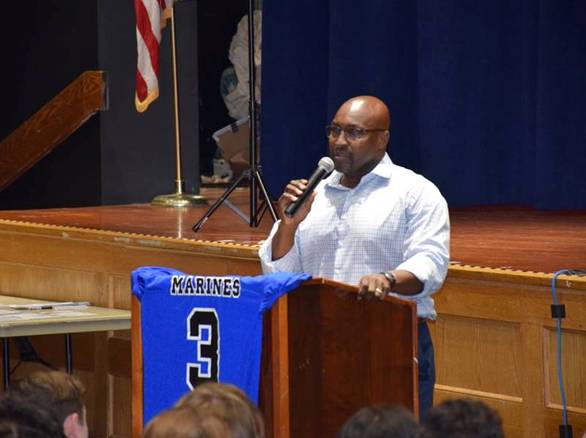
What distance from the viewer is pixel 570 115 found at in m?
7.75

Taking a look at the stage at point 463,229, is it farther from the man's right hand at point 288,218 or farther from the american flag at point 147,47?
the man's right hand at point 288,218

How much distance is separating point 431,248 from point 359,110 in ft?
1.50

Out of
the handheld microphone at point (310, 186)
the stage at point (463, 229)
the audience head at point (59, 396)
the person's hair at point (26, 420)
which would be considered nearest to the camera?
the person's hair at point (26, 420)

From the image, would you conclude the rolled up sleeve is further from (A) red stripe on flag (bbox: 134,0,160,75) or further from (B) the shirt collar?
(A) red stripe on flag (bbox: 134,0,160,75)

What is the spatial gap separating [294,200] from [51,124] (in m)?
5.08

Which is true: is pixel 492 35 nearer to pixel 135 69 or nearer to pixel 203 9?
pixel 135 69

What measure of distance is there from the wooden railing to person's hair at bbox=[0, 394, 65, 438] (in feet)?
18.7

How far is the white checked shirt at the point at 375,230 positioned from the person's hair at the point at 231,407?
1.36 m

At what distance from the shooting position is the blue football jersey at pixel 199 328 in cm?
395

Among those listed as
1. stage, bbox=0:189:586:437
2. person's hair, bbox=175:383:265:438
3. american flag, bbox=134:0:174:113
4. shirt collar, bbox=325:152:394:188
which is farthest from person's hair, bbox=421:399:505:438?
american flag, bbox=134:0:174:113

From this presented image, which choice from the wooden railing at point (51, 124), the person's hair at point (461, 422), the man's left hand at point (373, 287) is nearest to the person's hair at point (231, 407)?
the person's hair at point (461, 422)

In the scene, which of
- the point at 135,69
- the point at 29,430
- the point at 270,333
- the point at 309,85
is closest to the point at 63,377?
the point at 29,430

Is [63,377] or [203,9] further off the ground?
[203,9]

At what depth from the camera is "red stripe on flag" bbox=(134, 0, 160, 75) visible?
789 centimetres
